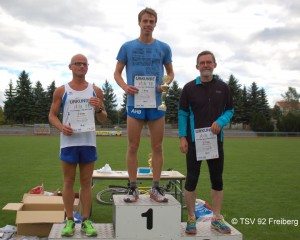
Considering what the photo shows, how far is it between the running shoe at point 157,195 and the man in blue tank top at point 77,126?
30.6 inches

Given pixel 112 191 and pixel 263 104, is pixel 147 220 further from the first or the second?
pixel 263 104

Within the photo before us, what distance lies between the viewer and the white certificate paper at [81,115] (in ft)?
13.0

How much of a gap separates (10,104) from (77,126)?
206ft

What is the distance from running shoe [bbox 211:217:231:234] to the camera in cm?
409

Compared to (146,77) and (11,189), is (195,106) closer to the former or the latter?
(146,77)

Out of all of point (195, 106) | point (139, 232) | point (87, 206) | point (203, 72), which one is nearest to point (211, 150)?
point (195, 106)

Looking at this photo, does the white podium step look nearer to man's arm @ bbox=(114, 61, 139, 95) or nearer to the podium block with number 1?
the podium block with number 1

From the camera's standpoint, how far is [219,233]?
4078mm

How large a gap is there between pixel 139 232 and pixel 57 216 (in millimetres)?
1581

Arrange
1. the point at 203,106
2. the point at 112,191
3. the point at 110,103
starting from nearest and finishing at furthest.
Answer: the point at 203,106 → the point at 112,191 → the point at 110,103

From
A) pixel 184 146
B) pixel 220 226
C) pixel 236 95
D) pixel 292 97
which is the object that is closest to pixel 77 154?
pixel 184 146

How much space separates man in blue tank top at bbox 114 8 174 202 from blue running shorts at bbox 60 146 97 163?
0.57 meters

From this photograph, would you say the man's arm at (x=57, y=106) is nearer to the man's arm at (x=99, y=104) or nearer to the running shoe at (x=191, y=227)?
the man's arm at (x=99, y=104)

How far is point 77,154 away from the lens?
400cm
